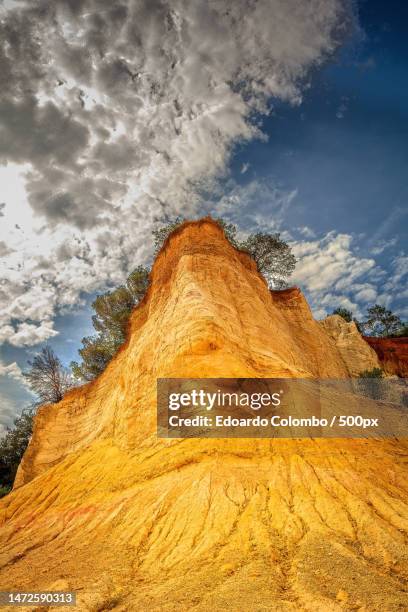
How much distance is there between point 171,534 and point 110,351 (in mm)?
18341

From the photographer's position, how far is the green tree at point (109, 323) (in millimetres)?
23484

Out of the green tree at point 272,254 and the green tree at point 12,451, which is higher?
the green tree at point 272,254

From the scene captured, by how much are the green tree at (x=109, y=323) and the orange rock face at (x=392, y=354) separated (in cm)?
2007

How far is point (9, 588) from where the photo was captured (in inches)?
215

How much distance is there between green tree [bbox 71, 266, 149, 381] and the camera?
23484 mm

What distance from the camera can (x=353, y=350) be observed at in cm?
2250

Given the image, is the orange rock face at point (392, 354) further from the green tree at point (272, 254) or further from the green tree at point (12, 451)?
the green tree at point (12, 451)

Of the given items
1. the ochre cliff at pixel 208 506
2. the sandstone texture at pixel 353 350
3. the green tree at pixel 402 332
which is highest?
the green tree at pixel 402 332

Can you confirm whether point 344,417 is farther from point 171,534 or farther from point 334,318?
point 334,318

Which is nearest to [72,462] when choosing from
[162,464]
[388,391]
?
[162,464]

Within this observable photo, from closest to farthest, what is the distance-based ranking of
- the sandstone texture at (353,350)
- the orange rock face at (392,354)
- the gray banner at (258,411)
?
the gray banner at (258,411)
the sandstone texture at (353,350)
the orange rock face at (392,354)

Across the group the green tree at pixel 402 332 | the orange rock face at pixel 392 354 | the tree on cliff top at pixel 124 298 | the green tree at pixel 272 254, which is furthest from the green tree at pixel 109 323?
the green tree at pixel 402 332

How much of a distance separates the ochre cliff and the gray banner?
1.00ft

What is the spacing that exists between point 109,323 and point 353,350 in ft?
57.6
